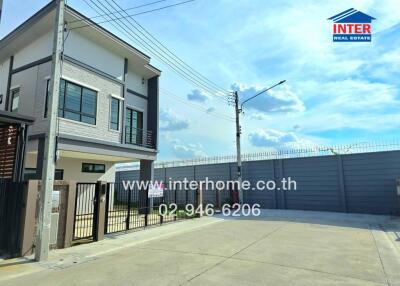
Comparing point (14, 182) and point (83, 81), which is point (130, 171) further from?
point (14, 182)

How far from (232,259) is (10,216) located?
5500 millimetres

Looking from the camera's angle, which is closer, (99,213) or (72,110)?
(99,213)

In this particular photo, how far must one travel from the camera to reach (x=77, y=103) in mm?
13094

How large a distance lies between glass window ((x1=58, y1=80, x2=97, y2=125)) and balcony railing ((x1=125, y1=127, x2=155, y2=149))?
121 inches

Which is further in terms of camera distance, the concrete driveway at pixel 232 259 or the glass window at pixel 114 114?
the glass window at pixel 114 114

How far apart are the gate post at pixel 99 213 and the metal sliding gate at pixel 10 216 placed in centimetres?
225

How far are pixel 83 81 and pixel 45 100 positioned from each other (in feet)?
5.80

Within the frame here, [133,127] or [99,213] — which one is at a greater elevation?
[133,127]

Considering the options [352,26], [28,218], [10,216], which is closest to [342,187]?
[352,26]

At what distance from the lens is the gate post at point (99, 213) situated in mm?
9289

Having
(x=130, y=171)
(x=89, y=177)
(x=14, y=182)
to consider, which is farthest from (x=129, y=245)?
(x=130, y=171)

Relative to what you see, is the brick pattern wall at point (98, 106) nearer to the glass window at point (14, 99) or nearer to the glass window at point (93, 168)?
the glass window at point (93, 168)

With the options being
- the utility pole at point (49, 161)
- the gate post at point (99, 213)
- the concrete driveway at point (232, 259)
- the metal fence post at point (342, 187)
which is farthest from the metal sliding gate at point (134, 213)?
the metal fence post at point (342, 187)

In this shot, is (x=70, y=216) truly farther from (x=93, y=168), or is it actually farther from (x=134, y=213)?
(x=93, y=168)
